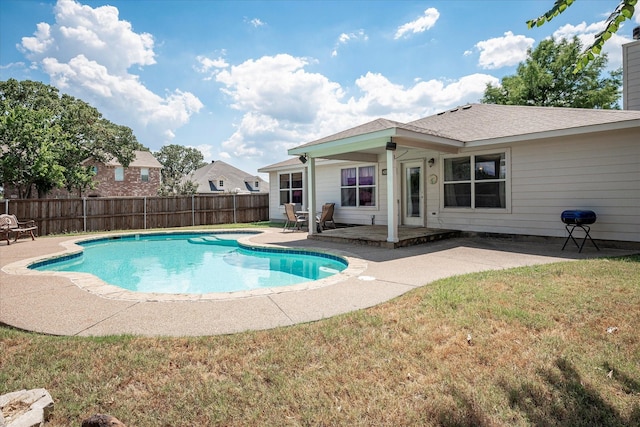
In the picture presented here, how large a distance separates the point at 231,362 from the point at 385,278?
124 inches

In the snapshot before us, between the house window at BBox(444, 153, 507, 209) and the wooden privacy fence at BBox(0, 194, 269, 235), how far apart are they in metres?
10.5

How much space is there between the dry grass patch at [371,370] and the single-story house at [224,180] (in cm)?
3327

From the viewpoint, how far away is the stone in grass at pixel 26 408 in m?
1.99

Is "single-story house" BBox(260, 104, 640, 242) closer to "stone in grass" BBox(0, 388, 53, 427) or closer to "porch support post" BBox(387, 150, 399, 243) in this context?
"porch support post" BBox(387, 150, 399, 243)

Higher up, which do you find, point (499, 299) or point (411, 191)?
point (411, 191)

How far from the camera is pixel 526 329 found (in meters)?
3.24

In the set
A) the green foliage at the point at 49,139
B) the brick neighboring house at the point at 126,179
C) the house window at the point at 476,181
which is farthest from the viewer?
the brick neighboring house at the point at 126,179

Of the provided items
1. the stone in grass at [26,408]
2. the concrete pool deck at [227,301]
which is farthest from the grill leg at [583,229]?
the stone in grass at [26,408]

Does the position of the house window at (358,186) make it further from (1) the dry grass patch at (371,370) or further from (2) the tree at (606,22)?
(2) the tree at (606,22)

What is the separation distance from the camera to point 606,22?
2.54 m

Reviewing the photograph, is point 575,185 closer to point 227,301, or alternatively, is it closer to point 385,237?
Answer: point 385,237

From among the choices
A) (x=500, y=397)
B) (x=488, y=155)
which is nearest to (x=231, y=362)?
(x=500, y=397)

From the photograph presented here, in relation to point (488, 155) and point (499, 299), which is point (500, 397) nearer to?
point (499, 299)

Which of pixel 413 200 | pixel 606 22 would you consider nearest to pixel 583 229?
pixel 413 200
